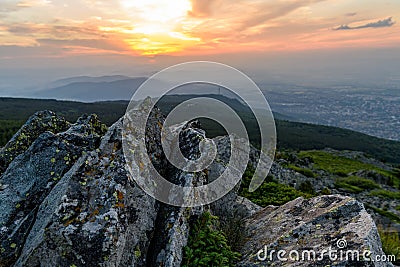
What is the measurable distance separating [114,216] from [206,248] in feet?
7.91

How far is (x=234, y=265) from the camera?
789cm

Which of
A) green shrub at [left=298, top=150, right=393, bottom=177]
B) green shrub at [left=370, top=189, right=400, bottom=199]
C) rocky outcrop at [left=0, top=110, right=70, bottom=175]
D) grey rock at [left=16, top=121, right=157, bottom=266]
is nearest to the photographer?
grey rock at [left=16, top=121, right=157, bottom=266]

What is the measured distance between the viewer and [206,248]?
7.92 meters

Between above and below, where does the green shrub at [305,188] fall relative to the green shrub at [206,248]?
below

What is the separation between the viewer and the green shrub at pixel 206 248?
24.8 feet

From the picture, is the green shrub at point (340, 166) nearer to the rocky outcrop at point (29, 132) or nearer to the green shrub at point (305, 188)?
the green shrub at point (305, 188)

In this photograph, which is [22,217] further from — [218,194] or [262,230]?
[262,230]

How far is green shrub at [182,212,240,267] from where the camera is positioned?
7573mm

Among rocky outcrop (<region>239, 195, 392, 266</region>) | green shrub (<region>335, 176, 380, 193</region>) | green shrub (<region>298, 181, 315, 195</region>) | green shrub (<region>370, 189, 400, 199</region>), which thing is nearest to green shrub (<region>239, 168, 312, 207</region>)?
green shrub (<region>298, 181, 315, 195</region>)

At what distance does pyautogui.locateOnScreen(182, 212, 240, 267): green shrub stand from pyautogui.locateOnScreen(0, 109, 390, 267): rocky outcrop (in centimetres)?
21

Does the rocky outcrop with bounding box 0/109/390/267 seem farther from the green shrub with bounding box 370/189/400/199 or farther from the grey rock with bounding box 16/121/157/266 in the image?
the green shrub with bounding box 370/189/400/199

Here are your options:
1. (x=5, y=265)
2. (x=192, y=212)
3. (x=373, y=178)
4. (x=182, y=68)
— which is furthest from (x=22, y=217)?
(x=373, y=178)

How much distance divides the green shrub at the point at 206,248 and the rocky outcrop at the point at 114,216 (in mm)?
207

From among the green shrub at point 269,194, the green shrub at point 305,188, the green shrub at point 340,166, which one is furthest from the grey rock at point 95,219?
the green shrub at point 340,166
